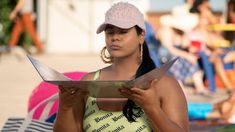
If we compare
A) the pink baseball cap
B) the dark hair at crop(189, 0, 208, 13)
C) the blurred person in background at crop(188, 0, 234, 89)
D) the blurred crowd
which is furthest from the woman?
the dark hair at crop(189, 0, 208, 13)

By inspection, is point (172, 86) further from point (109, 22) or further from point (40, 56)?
point (40, 56)

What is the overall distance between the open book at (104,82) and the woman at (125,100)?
2.2 inches

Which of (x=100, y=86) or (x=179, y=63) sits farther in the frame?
(x=179, y=63)

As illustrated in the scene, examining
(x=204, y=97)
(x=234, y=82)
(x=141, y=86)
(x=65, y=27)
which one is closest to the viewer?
(x=141, y=86)

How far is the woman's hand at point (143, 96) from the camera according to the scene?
2.34 metres

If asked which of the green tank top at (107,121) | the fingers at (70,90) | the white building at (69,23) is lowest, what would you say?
the white building at (69,23)

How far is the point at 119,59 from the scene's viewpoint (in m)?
2.69

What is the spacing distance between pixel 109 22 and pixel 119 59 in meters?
0.18

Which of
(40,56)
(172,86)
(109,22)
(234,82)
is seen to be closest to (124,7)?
(109,22)

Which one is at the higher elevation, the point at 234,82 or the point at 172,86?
the point at 172,86

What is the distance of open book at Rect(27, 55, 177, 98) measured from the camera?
2.32 metres

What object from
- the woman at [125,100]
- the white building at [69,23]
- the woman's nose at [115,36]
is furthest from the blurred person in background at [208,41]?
the white building at [69,23]

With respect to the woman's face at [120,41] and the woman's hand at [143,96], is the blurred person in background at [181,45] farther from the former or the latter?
the woman's hand at [143,96]

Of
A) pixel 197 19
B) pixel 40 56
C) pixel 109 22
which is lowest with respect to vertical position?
pixel 40 56
